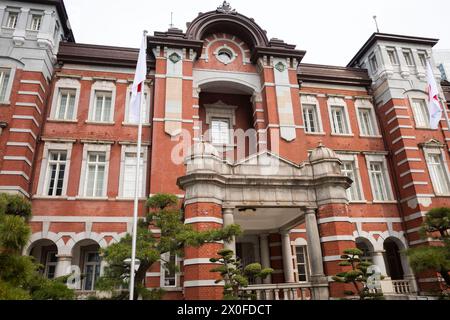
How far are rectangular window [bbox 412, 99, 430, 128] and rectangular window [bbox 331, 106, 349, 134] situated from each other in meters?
3.55

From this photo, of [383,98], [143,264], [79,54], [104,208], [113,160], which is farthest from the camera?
[383,98]

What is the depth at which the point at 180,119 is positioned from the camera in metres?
14.4

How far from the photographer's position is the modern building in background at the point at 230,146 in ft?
33.7

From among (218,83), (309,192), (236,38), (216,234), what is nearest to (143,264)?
(216,234)

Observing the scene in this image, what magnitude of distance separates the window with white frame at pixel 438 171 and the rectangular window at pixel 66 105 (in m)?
17.4

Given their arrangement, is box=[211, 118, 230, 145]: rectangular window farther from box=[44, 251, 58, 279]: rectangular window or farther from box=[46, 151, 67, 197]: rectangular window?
box=[44, 251, 58, 279]: rectangular window

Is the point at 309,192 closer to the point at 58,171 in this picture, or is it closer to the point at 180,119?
the point at 180,119

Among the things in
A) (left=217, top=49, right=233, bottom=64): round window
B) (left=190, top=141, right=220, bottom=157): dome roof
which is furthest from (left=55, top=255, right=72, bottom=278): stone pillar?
(left=217, top=49, right=233, bottom=64): round window

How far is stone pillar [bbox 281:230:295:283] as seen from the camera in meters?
12.5

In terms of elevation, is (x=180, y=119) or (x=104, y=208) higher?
(x=180, y=119)

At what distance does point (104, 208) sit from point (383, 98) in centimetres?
1510

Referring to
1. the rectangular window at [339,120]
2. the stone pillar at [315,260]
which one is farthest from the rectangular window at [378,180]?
the stone pillar at [315,260]

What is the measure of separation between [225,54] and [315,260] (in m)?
11.7

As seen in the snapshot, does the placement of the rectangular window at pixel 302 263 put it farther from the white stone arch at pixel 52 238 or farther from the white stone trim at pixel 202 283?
the white stone arch at pixel 52 238
